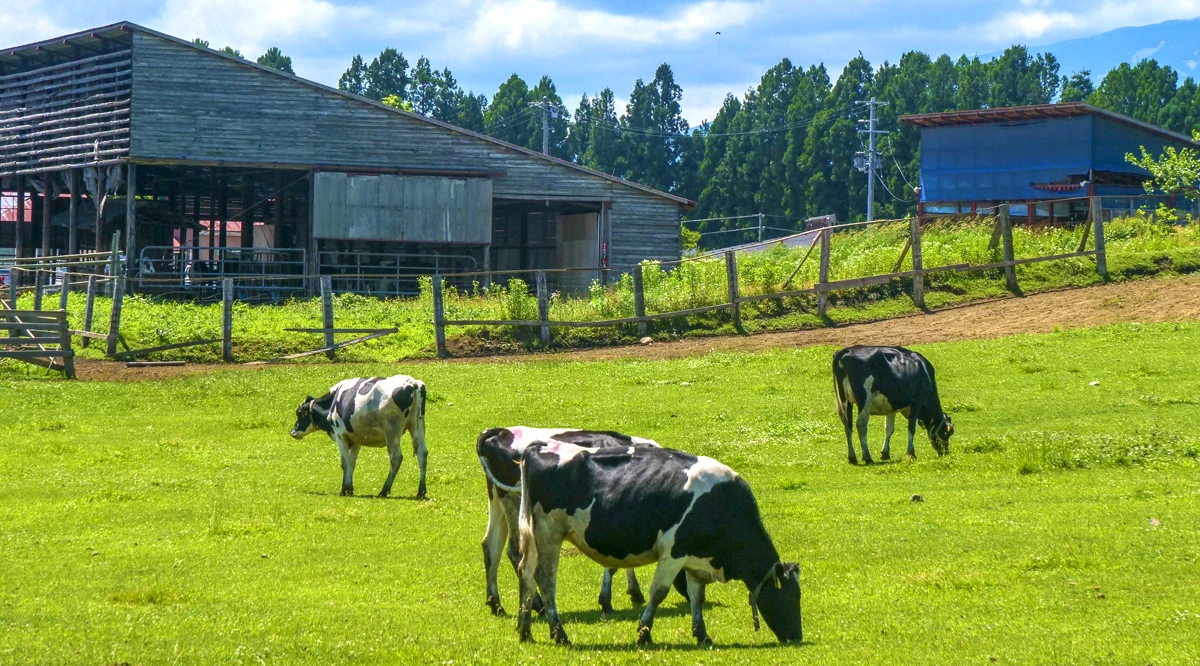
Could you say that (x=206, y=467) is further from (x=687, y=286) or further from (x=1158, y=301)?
(x=1158, y=301)

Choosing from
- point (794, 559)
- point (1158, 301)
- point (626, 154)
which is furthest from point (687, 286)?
point (626, 154)

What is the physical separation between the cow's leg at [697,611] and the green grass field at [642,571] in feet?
0.44

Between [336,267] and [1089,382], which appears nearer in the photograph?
[1089,382]

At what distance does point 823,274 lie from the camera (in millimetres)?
30531

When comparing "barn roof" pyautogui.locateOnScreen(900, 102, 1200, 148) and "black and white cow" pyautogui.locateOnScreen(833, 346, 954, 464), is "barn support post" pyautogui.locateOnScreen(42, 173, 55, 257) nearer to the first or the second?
"barn roof" pyautogui.locateOnScreen(900, 102, 1200, 148)

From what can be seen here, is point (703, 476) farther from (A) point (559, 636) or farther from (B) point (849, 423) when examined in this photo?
(B) point (849, 423)

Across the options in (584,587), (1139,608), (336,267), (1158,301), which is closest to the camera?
(1139,608)

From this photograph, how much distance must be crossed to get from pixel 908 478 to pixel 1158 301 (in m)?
16.0

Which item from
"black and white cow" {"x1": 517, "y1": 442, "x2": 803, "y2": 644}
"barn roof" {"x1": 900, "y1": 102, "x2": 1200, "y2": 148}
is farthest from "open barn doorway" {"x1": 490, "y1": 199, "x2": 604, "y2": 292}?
"black and white cow" {"x1": 517, "y1": 442, "x2": 803, "y2": 644}

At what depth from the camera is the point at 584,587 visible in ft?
35.0

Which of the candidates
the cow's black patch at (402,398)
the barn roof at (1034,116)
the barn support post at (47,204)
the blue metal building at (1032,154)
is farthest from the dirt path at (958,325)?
the barn roof at (1034,116)

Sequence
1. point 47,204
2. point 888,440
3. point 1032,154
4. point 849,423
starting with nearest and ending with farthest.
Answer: point 849,423 → point 888,440 → point 47,204 → point 1032,154

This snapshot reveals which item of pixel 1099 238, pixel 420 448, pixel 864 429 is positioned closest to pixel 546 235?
pixel 1099 238

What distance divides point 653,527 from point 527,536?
89 cm
